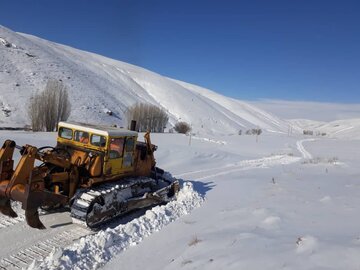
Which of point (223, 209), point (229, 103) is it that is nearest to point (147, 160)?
point (223, 209)

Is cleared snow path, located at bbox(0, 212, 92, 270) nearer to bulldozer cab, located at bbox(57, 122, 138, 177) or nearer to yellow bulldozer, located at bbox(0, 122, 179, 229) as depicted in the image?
yellow bulldozer, located at bbox(0, 122, 179, 229)

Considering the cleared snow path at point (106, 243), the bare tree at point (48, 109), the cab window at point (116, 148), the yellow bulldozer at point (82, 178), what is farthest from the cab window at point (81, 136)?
the bare tree at point (48, 109)

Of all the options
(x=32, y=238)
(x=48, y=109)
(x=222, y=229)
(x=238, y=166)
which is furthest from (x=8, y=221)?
(x=48, y=109)

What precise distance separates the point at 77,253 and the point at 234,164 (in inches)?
627

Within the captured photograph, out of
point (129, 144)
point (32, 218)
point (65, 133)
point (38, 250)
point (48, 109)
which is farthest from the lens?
point (48, 109)

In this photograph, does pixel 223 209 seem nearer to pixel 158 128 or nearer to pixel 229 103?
pixel 158 128

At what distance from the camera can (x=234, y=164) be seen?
888 inches

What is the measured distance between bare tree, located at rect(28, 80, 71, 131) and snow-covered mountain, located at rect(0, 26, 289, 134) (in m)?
4.25

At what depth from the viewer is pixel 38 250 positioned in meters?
8.27

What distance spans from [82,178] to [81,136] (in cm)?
130

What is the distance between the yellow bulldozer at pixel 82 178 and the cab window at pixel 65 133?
3 centimetres

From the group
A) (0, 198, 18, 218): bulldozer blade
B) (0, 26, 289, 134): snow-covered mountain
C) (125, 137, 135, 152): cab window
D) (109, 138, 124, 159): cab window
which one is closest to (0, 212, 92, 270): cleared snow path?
(0, 198, 18, 218): bulldozer blade

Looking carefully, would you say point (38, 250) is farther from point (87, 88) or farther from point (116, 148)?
point (87, 88)

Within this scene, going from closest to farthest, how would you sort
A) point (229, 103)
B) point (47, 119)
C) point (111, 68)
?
1. point (47, 119)
2. point (111, 68)
3. point (229, 103)
